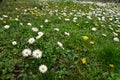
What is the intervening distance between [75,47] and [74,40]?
0.27m

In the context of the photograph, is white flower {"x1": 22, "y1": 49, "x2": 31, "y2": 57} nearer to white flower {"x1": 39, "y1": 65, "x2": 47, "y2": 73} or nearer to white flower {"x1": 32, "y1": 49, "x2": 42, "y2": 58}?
white flower {"x1": 32, "y1": 49, "x2": 42, "y2": 58}

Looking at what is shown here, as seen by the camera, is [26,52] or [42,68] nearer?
[42,68]

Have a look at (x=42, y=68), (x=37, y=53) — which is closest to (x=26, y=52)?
(x=37, y=53)

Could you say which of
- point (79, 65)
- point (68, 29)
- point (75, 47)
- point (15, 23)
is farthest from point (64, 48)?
point (15, 23)

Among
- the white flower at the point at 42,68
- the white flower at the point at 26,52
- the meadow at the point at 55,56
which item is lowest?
the meadow at the point at 55,56

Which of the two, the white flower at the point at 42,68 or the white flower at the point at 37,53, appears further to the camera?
the white flower at the point at 37,53

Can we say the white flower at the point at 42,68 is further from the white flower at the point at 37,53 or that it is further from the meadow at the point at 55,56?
the white flower at the point at 37,53

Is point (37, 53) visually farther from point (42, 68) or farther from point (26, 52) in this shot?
point (42, 68)

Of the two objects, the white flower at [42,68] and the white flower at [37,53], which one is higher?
the white flower at [37,53]

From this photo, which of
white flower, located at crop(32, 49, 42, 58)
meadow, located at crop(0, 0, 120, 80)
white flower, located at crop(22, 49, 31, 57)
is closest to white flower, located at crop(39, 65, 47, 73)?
meadow, located at crop(0, 0, 120, 80)

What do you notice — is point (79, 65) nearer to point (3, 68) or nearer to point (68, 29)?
point (3, 68)

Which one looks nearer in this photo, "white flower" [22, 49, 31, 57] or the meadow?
the meadow

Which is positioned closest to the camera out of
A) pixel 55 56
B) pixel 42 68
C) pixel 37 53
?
pixel 42 68

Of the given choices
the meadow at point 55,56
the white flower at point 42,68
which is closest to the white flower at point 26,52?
the meadow at point 55,56
